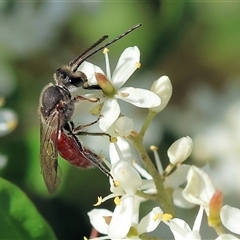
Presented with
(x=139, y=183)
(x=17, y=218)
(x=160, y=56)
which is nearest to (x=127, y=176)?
(x=139, y=183)

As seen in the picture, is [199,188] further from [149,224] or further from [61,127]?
[61,127]

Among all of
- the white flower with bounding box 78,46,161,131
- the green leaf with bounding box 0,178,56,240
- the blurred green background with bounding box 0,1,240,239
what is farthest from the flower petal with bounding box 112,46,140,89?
the blurred green background with bounding box 0,1,240,239

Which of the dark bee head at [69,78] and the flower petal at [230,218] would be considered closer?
the flower petal at [230,218]

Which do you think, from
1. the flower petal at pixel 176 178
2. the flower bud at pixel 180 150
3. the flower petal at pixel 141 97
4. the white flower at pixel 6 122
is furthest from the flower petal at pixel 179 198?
the white flower at pixel 6 122

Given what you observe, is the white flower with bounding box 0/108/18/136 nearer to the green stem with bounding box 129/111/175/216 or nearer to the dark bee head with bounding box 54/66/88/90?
the dark bee head with bounding box 54/66/88/90

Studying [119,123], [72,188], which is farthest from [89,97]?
[72,188]

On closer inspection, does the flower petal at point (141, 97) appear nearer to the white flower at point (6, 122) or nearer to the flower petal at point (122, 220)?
the flower petal at point (122, 220)
